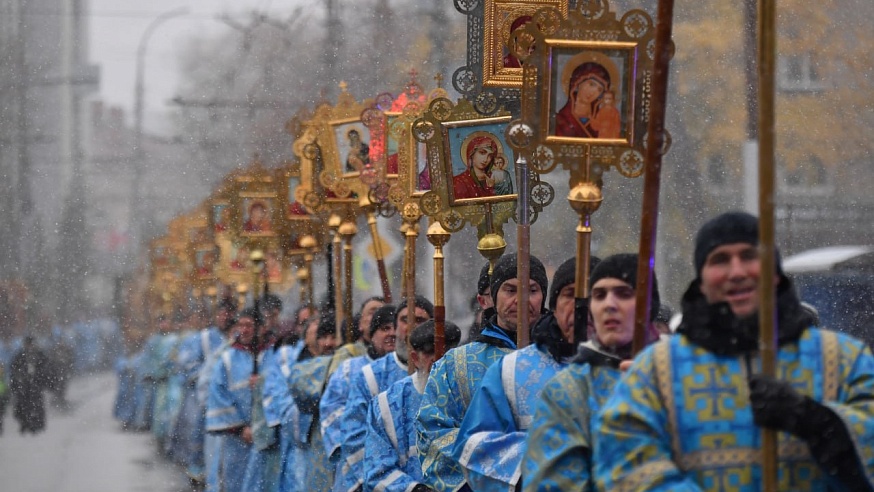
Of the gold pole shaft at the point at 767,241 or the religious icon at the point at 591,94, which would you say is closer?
the gold pole shaft at the point at 767,241

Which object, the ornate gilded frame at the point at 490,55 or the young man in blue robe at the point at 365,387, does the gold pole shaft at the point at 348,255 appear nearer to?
the young man in blue robe at the point at 365,387

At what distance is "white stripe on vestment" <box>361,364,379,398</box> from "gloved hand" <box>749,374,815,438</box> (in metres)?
5.59

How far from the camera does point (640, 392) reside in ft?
15.3

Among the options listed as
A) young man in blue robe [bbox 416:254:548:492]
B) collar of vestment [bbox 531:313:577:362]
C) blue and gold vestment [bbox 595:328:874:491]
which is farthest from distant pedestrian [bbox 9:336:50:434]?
blue and gold vestment [bbox 595:328:874:491]

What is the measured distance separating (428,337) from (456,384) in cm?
140

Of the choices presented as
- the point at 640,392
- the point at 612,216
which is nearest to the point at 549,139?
the point at 640,392

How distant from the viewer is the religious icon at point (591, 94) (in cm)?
619

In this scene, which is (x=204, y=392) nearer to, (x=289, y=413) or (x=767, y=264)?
(x=289, y=413)

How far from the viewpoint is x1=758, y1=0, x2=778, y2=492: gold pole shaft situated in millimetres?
4391

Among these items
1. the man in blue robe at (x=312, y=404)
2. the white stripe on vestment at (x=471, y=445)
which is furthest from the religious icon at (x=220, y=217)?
the white stripe on vestment at (x=471, y=445)

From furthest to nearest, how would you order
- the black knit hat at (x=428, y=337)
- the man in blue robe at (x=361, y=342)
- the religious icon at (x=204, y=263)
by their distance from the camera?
the religious icon at (x=204, y=263) < the man in blue robe at (x=361, y=342) < the black knit hat at (x=428, y=337)

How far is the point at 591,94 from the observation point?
20.4 ft

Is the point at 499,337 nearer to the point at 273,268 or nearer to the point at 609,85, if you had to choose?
the point at 609,85

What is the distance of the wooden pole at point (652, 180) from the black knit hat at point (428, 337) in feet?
11.8
